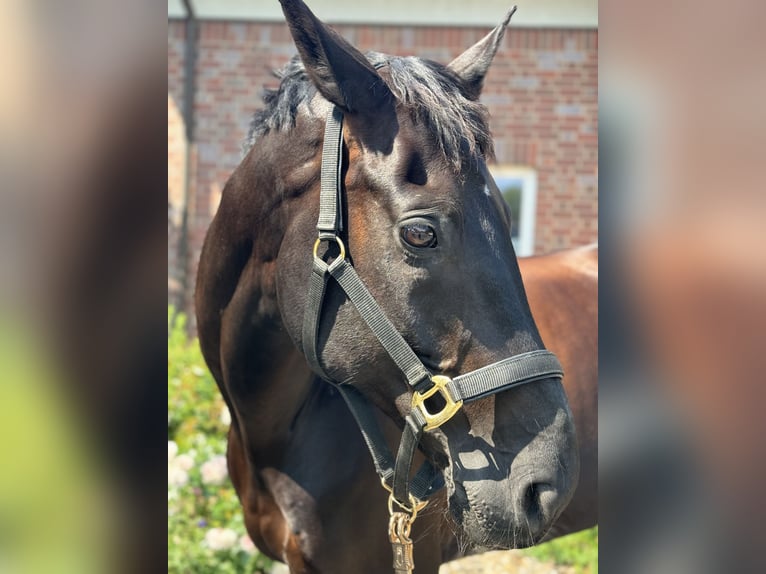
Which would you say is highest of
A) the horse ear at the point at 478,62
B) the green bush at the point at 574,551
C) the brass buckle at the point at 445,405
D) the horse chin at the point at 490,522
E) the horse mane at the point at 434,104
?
the horse ear at the point at 478,62

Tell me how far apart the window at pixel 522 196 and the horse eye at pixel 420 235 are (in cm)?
484

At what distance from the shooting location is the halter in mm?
1466

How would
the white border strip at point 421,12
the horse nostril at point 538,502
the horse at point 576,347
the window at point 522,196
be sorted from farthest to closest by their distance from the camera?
the window at point 522,196
the white border strip at point 421,12
the horse at point 576,347
the horse nostril at point 538,502

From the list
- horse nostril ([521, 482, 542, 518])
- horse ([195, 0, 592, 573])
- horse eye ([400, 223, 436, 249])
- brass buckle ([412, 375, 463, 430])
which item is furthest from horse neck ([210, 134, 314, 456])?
horse nostril ([521, 482, 542, 518])

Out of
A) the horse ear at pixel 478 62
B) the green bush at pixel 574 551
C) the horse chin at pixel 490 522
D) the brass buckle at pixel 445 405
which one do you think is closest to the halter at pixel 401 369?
the brass buckle at pixel 445 405

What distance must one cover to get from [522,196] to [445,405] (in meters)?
5.01

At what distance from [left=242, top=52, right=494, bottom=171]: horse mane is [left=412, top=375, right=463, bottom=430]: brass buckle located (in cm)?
50

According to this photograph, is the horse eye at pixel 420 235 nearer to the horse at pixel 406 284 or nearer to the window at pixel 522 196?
the horse at pixel 406 284

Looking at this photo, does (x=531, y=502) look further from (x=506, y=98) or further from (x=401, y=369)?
(x=506, y=98)

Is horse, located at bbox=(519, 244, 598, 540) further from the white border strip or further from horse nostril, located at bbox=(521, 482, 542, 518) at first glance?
the white border strip

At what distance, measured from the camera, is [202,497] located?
4.09 m

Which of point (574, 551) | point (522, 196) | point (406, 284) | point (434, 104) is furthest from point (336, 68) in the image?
point (522, 196)

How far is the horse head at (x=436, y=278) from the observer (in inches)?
58.1
